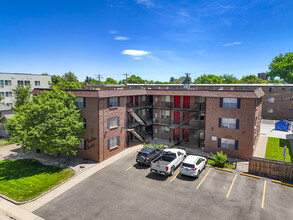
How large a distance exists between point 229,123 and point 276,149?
9.65 m

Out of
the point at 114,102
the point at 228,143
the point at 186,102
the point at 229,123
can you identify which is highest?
the point at 114,102

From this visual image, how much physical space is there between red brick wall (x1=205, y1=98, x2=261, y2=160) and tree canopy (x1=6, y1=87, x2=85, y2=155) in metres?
17.0

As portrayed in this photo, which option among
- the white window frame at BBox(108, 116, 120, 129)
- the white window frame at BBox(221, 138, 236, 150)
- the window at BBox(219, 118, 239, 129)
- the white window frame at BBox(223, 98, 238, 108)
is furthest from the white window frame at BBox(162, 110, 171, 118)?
the white window frame at BBox(221, 138, 236, 150)

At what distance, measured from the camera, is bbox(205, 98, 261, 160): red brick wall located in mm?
23297

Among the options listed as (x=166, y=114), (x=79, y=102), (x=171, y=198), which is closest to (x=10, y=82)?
(x=79, y=102)

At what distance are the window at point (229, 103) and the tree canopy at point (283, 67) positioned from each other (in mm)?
76589

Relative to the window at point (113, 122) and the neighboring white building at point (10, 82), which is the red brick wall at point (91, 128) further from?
the neighboring white building at point (10, 82)

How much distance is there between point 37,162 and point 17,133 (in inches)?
195

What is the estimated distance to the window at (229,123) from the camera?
78.9 feet

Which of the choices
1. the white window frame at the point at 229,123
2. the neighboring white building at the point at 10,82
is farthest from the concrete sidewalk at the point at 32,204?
the neighboring white building at the point at 10,82

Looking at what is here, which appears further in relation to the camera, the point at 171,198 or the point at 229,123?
the point at 229,123

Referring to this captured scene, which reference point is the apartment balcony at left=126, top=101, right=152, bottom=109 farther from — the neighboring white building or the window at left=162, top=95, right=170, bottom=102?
the neighboring white building

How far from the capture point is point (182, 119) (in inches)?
1218

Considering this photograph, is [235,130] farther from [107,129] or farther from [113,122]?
[107,129]
